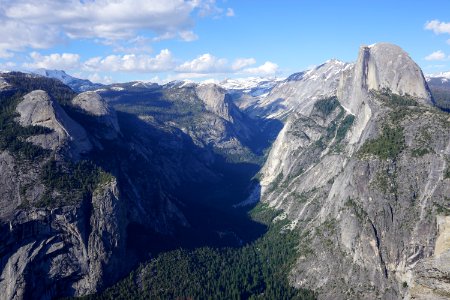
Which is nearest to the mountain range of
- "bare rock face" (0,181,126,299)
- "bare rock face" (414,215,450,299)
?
"bare rock face" (0,181,126,299)

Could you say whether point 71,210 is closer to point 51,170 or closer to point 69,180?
point 69,180

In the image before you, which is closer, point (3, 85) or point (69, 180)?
point (69, 180)

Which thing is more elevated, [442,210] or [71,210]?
[442,210]

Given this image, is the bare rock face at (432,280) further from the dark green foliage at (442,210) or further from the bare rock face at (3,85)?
the bare rock face at (3,85)

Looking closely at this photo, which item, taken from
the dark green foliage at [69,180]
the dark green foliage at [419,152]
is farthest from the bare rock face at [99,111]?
the dark green foliage at [419,152]

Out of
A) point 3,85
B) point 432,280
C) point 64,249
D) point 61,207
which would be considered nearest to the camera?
point 432,280

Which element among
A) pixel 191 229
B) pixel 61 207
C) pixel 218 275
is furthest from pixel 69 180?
pixel 191 229

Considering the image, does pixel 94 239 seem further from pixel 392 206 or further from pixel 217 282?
pixel 392 206
